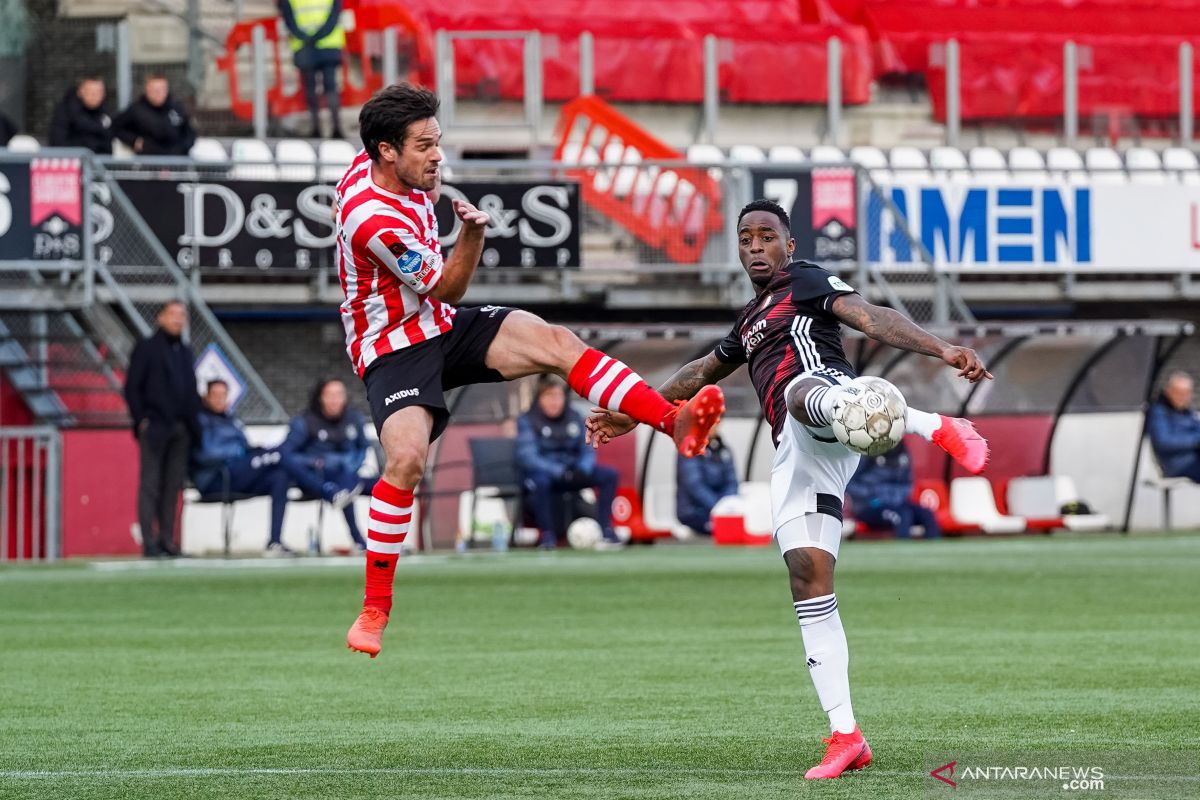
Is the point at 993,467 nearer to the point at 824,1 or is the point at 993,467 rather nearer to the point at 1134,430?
the point at 1134,430

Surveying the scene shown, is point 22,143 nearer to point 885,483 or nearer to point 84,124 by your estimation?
point 84,124

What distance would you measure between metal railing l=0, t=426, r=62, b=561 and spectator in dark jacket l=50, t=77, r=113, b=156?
3.55 m

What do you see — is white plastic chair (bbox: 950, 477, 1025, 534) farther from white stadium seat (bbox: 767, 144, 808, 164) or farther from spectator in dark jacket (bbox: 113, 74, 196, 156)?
spectator in dark jacket (bbox: 113, 74, 196, 156)

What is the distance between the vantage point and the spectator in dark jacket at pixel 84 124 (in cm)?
2336

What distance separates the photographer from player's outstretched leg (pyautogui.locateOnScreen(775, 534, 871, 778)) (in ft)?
22.0

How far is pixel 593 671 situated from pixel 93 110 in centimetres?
1483

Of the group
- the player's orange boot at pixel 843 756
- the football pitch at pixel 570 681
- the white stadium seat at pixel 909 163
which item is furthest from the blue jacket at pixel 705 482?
the player's orange boot at pixel 843 756

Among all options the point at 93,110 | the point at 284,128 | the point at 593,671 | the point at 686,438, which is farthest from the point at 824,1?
the point at 686,438

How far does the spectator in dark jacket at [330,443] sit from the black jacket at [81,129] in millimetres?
4782

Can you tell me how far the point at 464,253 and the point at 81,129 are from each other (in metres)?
16.7

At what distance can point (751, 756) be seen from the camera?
728 centimetres

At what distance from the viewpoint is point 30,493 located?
857 inches

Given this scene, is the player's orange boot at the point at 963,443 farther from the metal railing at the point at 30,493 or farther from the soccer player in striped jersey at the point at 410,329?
the metal railing at the point at 30,493

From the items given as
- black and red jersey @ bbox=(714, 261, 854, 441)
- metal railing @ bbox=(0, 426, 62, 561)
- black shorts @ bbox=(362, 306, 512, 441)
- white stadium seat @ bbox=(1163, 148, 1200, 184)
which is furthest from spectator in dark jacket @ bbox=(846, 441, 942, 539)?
black and red jersey @ bbox=(714, 261, 854, 441)
